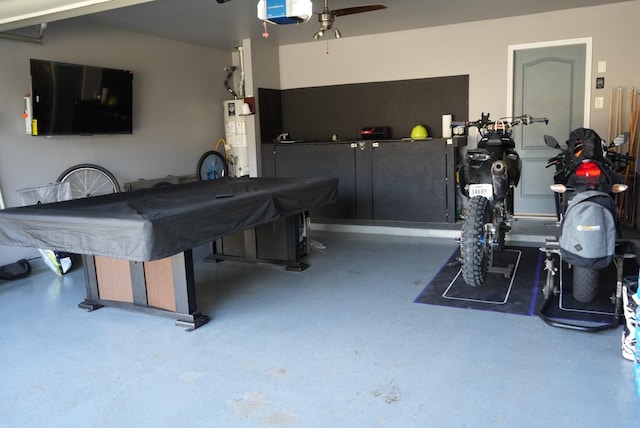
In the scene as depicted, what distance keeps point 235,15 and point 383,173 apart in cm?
262

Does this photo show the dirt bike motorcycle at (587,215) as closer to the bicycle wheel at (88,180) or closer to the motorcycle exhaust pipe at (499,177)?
the motorcycle exhaust pipe at (499,177)

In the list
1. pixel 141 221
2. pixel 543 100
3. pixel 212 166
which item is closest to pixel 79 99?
pixel 212 166

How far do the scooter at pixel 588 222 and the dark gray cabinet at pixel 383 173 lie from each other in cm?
231

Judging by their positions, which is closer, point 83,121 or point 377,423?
point 377,423

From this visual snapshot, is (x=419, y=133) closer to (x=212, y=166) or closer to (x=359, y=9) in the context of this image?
(x=359, y=9)

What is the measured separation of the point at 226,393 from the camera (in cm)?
263

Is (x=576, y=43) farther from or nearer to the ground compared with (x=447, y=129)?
farther from the ground

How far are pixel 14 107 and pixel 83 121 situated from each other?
688mm

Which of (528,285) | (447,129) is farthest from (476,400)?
(447,129)

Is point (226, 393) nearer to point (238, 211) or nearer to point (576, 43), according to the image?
point (238, 211)

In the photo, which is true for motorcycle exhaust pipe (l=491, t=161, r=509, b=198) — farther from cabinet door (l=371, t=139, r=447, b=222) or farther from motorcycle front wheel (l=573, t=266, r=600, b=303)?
cabinet door (l=371, t=139, r=447, b=222)

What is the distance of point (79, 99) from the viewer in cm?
564

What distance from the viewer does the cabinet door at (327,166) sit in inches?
270

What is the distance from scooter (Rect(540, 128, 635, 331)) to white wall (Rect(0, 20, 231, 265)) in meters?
4.96
